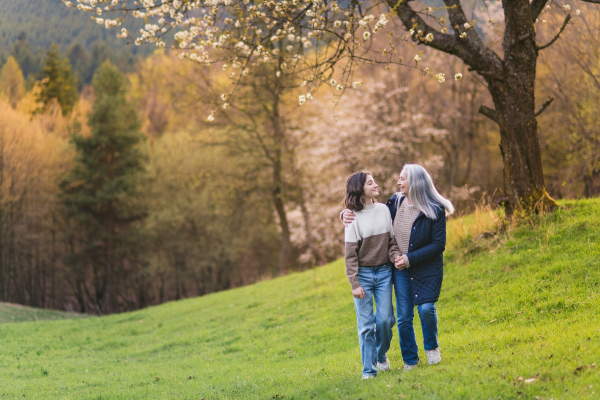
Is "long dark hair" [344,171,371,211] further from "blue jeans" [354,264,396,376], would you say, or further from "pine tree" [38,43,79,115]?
"pine tree" [38,43,79,115]

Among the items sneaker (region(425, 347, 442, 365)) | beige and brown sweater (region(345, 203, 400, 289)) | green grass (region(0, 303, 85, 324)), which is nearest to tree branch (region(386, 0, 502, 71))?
beige and brown sweater (region(345, 203, 400, 289))

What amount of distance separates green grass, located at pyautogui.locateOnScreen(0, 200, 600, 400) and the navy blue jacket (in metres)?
0.82

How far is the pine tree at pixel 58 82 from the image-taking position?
139 ft

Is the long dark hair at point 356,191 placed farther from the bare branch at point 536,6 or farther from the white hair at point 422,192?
the bare branch at point 536,6

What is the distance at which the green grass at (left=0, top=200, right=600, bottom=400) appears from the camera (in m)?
4.92

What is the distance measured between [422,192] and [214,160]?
3168 cm

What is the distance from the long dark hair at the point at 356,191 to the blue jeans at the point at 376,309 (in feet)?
2.18

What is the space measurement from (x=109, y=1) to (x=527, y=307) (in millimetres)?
7991

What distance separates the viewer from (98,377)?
8.66m

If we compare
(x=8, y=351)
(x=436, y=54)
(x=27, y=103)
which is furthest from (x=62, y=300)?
(x=436, y=54)

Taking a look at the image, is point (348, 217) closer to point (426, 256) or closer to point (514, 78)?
point (426, 256)

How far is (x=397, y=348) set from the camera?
7.52m

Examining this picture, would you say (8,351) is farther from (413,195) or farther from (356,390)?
(413,195)

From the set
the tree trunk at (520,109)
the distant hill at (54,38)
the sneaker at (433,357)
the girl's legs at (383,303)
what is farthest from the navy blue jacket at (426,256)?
the distant hill at (54,38)
